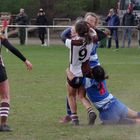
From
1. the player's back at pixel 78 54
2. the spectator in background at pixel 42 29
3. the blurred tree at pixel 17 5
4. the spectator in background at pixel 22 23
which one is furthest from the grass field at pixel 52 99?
the blurred tree at pixel 17 5

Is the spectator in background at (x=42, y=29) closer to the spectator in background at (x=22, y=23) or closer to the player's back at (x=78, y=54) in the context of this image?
the spectator in background at (x=22, y=23)

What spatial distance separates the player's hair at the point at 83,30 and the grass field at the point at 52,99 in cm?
126

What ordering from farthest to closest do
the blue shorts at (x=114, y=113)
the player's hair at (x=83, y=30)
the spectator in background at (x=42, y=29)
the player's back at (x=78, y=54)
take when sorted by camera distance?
the spectator in background at (x=42, y=29) → the blue shorts at (x=114, y=113) → the player's back at (x=78, y=54) → the player's hair at (x=83, y=30)

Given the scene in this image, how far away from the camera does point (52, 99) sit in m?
12.3

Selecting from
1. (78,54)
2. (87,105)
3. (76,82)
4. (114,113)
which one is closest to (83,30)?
(78,54)

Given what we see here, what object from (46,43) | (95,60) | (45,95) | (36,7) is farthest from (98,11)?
(95,60)

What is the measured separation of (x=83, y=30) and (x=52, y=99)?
10.6ft

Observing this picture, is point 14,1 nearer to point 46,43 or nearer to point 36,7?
point 36,7

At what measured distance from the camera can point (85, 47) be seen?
9.45 m

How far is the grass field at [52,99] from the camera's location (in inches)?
344

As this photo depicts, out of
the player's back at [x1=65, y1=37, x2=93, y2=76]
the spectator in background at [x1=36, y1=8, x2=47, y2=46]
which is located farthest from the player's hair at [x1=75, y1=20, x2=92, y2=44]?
the spectator in background at [x1=36, y1=8, x2=47, y2=46]

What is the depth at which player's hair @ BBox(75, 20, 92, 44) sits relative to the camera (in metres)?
9.34

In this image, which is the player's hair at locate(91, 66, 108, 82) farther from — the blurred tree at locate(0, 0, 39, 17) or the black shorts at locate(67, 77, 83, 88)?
the blurred tree at locate(0, 0, 39, 17)

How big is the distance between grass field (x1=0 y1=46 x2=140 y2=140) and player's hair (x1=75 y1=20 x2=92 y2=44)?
1.26 metres
